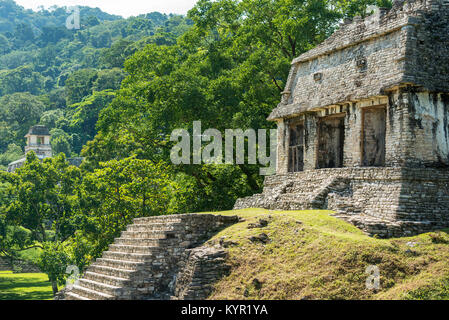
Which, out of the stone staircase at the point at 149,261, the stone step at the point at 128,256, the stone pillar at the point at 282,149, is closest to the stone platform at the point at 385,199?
the stone staircase at the point at 149,261

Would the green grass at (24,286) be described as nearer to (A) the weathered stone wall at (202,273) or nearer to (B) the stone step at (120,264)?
(B) the stone step at (120,264)

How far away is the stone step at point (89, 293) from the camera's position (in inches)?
611

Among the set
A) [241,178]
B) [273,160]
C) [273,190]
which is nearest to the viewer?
[273,190]

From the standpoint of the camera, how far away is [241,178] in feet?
91.1

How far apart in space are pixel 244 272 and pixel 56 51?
5552 inches

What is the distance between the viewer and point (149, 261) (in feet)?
52.0

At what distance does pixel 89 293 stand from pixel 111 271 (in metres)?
0.86

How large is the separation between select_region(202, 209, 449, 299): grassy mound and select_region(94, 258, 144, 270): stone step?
254cm

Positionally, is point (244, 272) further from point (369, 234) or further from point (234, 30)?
point (234, 30)

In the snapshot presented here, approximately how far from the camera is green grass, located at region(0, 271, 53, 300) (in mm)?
35062

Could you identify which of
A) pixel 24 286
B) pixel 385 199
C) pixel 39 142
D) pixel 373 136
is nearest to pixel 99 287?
pixel 385 199

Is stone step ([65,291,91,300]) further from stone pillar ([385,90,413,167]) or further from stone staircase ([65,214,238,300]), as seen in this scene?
stone pillar ([385,90,413,167])

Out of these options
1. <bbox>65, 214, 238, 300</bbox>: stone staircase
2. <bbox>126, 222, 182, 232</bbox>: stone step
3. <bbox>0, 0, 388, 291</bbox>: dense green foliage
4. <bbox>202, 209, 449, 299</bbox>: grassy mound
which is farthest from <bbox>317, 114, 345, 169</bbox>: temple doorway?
<bbox>126, 222, 182, 232</bbox>: stone step

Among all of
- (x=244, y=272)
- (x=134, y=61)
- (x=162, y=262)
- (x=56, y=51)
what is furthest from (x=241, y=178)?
(x=56, y=51)
